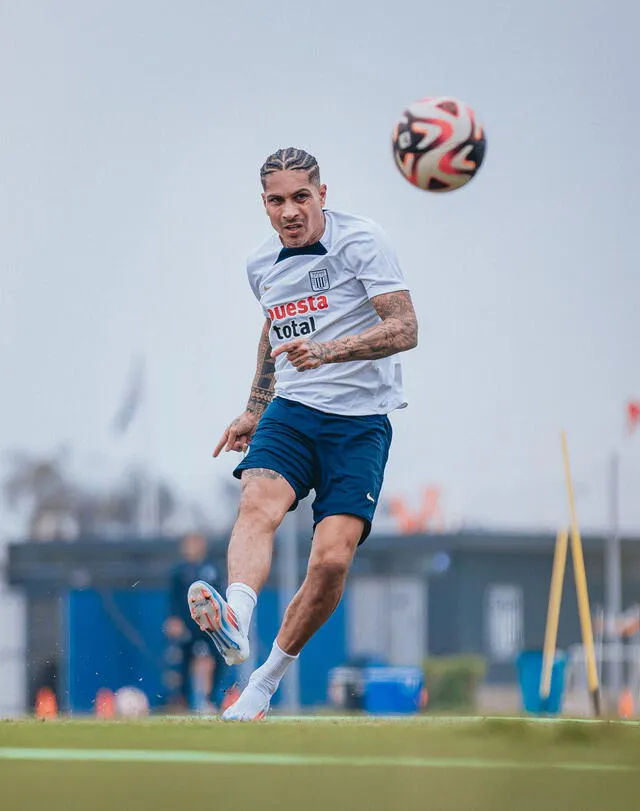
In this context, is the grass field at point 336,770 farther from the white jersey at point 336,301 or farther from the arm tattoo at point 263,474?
the white jersey at point 336,301

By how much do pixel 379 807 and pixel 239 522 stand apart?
3.46m

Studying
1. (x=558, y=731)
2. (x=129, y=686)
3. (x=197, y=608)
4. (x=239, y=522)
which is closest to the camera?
(x=558, y=731)

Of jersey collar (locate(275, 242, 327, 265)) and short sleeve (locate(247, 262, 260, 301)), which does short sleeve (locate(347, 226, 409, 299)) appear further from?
short sleeve (locate(247, 262, 260, 301))

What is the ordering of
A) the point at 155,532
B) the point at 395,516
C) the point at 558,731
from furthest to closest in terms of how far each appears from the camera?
the point at 395,516, the point at 155,532, the point at 558,731

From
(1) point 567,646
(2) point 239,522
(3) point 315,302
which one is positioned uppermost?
(3) point 315,302

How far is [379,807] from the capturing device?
3.59m

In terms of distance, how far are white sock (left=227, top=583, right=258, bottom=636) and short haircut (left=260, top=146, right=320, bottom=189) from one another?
5.51 feet

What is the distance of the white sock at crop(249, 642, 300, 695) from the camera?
6980mm

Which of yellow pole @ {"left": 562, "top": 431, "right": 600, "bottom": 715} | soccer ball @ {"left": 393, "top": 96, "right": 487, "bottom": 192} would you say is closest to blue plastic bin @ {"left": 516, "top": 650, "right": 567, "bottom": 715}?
yellow pole @ {"left": 562, "top": 431, "right": 600, "bottom": 715}

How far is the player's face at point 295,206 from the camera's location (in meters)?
7.08

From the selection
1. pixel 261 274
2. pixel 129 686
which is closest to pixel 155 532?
pixel 129 686

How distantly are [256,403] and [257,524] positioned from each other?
791mm

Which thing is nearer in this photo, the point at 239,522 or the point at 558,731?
the point at 558,731

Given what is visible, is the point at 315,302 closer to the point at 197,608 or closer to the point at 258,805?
the point at 197,608
